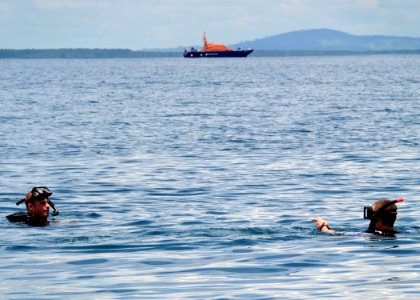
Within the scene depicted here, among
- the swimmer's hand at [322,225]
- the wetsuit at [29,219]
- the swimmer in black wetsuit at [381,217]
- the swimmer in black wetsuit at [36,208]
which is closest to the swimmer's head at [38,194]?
the swimmer in black wetsuit at [36,208]

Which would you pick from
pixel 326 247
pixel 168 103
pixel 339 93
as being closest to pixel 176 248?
pixel 326 247

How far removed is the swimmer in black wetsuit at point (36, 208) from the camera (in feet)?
64.3

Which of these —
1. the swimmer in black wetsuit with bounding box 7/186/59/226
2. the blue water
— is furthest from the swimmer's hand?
the swimmer in black wetsuit with bounding box 7/186/59/226

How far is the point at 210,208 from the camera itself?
23.0 m

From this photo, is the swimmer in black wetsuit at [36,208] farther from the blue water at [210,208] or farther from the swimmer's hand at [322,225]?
the swimmer's hand at [322,225]

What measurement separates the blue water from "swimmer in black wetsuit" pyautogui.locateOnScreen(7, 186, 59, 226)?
24 cm

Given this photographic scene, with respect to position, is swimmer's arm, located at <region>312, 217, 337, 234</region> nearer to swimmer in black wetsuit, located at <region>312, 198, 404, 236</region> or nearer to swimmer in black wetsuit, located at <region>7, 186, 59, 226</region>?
swimmer in black wetsuit, located at <region>312, 198, 404, 236</region>

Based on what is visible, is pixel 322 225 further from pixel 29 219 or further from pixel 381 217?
pixel 29 219

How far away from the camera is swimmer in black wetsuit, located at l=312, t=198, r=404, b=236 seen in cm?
1723

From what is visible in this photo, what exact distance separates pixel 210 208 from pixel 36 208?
459 centimetres

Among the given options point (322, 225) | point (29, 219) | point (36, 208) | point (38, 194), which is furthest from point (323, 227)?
point (29, 219)

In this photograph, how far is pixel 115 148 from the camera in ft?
123

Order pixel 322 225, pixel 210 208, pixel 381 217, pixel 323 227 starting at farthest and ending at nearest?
pixel 210 208, pixel 323 227, pixel 322 225, pixel 381 217

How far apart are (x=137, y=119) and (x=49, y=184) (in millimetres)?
28788
